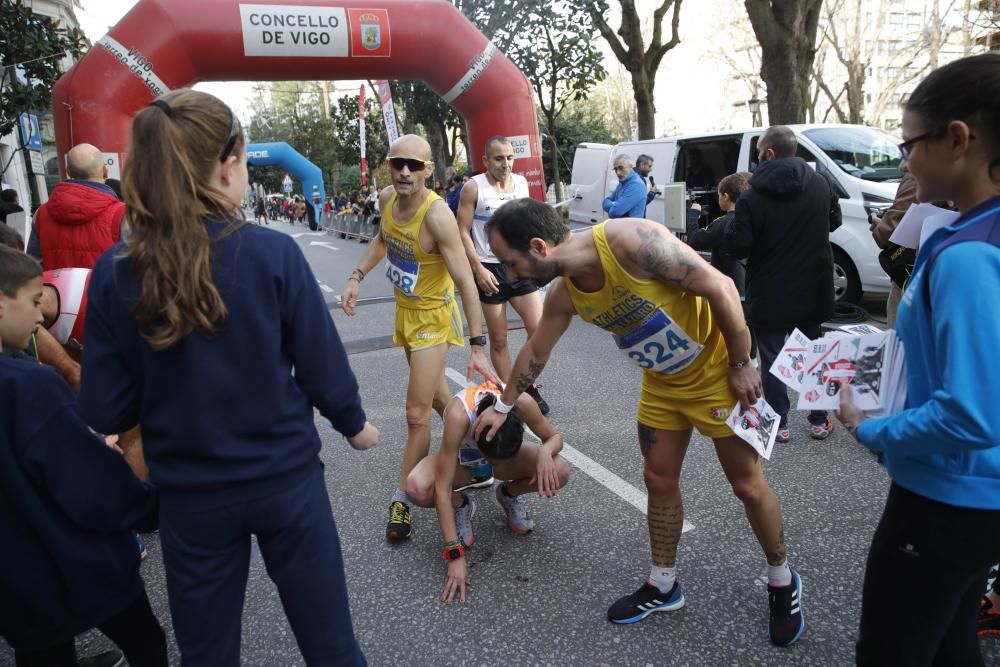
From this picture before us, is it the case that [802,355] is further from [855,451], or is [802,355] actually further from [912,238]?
[855,451]

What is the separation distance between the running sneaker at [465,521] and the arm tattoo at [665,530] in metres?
0.95

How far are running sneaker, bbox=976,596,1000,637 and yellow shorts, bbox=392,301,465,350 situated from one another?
2.42m

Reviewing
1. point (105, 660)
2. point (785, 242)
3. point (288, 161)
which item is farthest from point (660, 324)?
point (288, 161)

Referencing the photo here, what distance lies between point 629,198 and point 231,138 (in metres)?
7.33

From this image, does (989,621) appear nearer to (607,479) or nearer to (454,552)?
(607,479)

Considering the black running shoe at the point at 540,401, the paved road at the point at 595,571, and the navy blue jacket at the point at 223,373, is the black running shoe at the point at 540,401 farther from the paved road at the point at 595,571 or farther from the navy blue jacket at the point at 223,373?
the navy blue jacket at the point at 223,373

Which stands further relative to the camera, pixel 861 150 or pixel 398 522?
pixel 861 150

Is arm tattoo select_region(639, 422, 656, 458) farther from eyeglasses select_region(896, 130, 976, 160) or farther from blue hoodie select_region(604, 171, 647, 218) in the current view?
blue hoodie select_region(604, 171, 647, 218)

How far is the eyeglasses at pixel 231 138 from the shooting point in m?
1.47

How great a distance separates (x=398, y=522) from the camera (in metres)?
3.32

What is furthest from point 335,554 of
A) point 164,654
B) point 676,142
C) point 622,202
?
point 676,142

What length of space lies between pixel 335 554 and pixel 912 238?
1.99 metres

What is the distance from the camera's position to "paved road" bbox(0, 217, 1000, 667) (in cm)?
244

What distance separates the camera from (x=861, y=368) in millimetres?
1607
